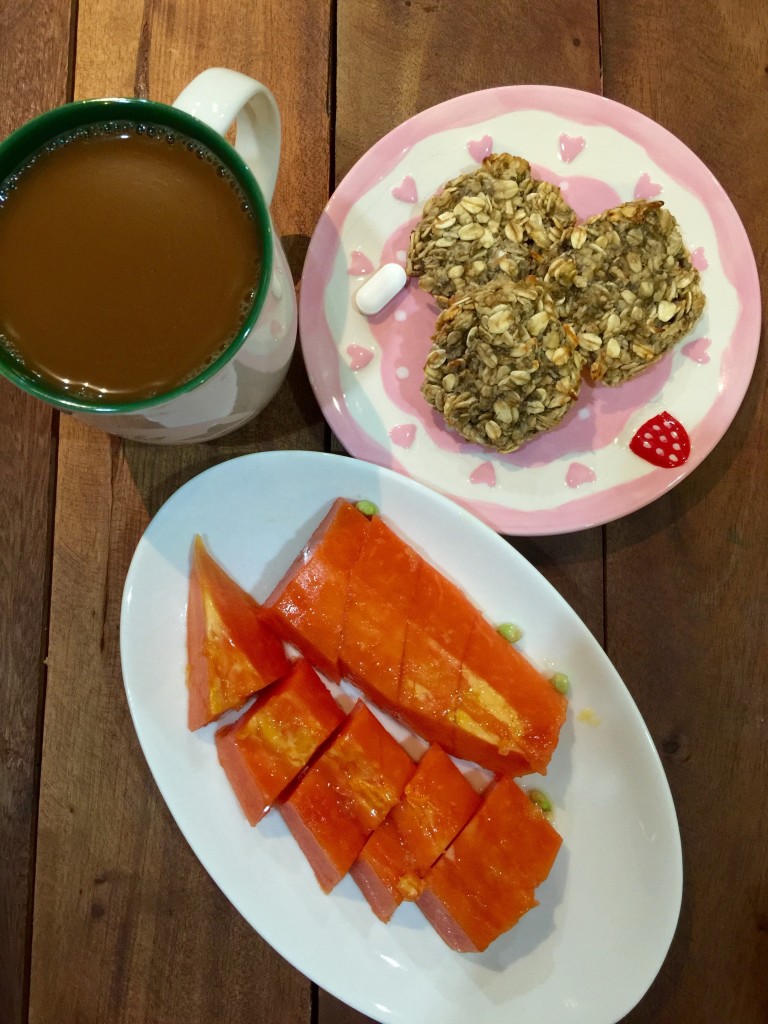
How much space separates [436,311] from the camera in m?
1.25

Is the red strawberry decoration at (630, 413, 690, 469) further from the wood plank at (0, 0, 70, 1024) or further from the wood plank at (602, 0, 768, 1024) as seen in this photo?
the wood plank at (0, 0, 70, 1024)

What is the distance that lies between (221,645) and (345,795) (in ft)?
1.05

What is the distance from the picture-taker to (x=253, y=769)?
46.0 inches

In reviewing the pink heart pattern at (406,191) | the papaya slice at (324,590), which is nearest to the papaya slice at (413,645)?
the papaya slice at (324,590)

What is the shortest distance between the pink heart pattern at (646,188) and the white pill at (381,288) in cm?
42

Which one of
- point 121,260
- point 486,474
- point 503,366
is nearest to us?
point 121,260

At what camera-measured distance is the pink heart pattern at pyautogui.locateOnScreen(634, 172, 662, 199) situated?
48.8 inches

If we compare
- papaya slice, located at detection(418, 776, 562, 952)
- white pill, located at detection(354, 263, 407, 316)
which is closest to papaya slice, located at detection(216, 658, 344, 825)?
papaya slice, located at detection(418, 776, 562, 952)

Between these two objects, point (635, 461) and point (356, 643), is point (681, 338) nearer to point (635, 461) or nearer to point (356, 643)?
point (635, 461)

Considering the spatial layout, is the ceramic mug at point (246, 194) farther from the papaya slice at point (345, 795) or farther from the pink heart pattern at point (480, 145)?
the papaya slice at point (345, 795)

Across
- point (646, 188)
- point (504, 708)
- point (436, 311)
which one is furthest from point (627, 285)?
point (504, 708)

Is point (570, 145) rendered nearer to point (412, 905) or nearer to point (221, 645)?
point (221, 645)

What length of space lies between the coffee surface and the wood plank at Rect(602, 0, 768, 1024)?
821 mm

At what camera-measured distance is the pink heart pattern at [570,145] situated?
4.06 feet
